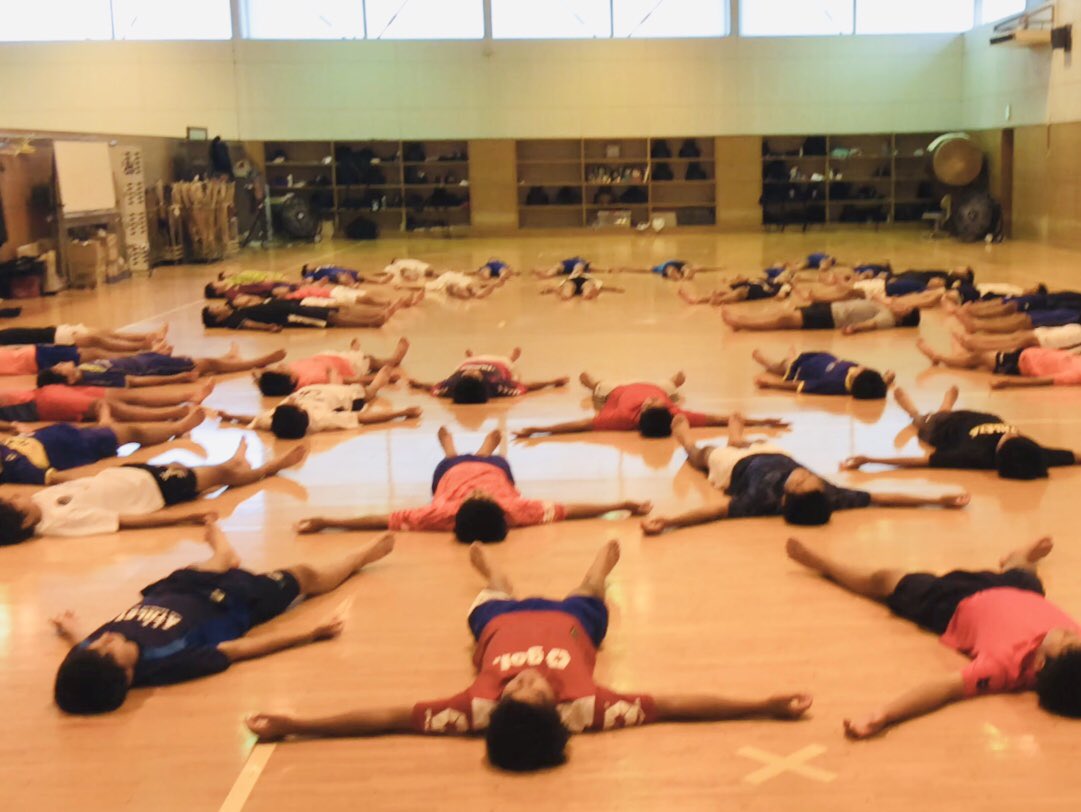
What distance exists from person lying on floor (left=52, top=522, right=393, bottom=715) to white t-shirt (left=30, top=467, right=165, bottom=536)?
1.15m

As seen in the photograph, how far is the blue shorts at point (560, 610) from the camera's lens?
3980mm

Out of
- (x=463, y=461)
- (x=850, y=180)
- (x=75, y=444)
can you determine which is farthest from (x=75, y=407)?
(x=850, y=180)

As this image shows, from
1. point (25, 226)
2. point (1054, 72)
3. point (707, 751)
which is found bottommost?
point (707, 751)

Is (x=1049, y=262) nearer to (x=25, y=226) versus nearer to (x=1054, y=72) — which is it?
(x=1054, y=72)

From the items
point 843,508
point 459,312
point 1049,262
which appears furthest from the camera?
point 1049,262

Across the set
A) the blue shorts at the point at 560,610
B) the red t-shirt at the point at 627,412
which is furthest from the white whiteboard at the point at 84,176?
the blue shorts at the point at 560,610

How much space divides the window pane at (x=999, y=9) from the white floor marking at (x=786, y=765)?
2182cm

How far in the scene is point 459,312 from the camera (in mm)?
13445

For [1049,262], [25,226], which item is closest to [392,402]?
Answer: [25,226]

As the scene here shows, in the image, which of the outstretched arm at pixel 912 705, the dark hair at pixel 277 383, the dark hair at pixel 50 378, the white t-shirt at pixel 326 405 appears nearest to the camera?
the outstretched arm at pixel 912 705

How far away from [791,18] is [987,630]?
2392 centimetres

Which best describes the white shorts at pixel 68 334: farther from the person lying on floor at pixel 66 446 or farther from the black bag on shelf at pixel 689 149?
the black bag on shelf at pixel 689 149

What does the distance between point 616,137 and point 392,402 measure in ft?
61.8

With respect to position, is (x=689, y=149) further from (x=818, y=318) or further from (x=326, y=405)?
(x=326, y=405)
